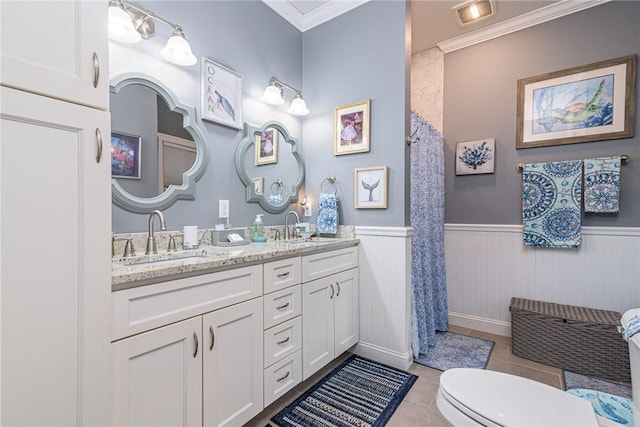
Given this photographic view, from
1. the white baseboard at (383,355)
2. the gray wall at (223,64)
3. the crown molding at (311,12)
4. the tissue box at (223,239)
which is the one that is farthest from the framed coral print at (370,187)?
the crown molding at (311,12)

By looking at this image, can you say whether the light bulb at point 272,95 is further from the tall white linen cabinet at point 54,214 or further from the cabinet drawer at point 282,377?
the cabinet drawer at point 282,377

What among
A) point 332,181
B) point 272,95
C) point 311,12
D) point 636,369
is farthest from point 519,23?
point 636,369

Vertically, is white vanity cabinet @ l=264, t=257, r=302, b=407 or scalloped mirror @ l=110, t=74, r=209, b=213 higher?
scalloped mirror @ l=110, t=74, r=209, b=213

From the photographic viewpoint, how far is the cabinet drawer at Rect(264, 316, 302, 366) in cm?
146

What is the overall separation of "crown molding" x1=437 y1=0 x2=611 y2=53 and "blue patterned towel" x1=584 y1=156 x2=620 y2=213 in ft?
4.16

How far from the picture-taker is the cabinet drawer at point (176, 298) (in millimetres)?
Result: 961

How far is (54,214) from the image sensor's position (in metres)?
0.83

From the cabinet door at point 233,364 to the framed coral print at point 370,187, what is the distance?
1.13 meters

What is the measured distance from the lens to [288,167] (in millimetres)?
2393

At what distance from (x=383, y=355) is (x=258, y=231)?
130 cm

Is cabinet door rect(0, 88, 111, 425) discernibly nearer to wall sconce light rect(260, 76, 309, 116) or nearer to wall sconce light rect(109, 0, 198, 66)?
wall sconce light rect(109, 0, 198, 66)

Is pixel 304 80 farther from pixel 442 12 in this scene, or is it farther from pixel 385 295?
pixel 385 295

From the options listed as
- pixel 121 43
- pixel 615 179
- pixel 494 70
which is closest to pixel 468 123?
pixel 494 70

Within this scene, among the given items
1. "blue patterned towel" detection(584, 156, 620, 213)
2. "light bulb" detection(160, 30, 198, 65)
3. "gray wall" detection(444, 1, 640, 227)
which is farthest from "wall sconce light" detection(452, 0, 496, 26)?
"light bulb" detection(160, 30, 198, 65)
